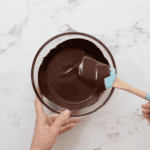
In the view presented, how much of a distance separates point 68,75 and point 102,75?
0.16 m

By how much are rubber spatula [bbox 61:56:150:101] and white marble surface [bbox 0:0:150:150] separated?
5.7 inches

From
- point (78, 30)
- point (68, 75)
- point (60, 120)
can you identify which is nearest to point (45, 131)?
point (60, 120)

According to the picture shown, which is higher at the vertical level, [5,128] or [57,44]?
[57,44]

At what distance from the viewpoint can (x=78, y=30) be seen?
2.41ft

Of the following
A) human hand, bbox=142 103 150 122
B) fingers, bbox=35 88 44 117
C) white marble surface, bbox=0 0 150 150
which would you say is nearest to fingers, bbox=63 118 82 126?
white marble surface, bbox=0 0 150 150

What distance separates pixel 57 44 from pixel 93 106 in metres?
0.32

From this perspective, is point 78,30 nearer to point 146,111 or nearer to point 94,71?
point 94,71

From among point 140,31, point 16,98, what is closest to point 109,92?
point 140,31

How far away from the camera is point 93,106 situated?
2.40ft

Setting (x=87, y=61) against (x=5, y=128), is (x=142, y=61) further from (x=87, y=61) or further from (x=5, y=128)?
(x=5, y=128)

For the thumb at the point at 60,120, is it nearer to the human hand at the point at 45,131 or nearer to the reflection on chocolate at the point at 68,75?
the human hand at the point at 45,131

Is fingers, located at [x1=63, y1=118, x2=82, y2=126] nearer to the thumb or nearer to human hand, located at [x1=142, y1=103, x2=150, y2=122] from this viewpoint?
the thumb

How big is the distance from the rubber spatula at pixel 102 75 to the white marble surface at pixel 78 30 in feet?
0.47

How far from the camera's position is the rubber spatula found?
0.60 metres
